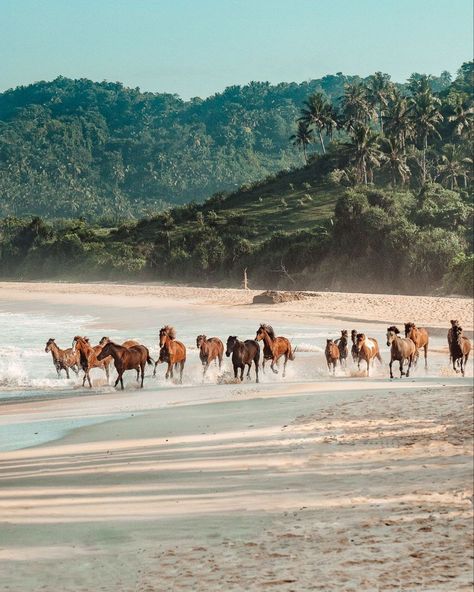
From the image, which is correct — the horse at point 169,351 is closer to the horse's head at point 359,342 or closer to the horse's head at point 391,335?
the horse's head at point 359,342

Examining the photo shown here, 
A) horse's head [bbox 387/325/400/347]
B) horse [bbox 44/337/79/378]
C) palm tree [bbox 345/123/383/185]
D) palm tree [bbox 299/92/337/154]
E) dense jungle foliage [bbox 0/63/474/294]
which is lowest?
horse [bbox 44/337/79/378]

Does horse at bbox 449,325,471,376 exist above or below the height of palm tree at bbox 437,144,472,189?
below

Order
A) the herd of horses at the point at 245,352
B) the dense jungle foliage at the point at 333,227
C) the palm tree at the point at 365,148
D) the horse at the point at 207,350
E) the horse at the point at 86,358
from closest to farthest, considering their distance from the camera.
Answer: the herd of horses at the point at 245,352, the horse at the point at 86,358, the horse at the point at 207,350, the dense jungle foliage at the point at 333,227, the palm tree at the point at 365,148

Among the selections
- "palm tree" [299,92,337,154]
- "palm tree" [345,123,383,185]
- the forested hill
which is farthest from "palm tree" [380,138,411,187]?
the forested hill

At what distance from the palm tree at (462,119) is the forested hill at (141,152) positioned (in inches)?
2246

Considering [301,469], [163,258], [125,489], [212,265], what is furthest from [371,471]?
[163,258]

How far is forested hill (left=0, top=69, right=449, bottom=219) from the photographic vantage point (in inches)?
6048

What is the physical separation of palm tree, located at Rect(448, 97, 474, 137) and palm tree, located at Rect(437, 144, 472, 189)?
595 centimetres

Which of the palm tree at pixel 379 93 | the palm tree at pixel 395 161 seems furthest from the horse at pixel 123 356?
the palm tree at pixel 379 93

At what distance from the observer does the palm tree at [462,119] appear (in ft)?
291

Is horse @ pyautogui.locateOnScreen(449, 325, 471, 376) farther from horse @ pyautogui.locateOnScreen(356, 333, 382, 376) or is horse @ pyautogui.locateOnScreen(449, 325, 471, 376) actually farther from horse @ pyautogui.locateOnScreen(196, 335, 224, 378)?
horse @ pyautogui.locateOnScreen(196, 335, 224, 378)

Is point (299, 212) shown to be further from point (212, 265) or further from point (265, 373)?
point (265, 373)

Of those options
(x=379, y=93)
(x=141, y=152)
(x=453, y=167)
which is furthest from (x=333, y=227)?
(x=141, y=152)

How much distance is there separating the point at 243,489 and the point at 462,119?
85514mm
